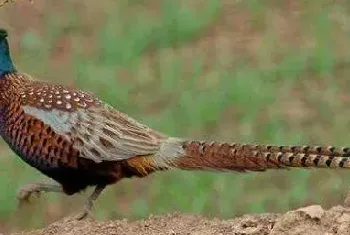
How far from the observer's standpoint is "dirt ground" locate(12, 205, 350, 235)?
702 cm

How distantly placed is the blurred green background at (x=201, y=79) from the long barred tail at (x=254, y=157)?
3001 millimetres

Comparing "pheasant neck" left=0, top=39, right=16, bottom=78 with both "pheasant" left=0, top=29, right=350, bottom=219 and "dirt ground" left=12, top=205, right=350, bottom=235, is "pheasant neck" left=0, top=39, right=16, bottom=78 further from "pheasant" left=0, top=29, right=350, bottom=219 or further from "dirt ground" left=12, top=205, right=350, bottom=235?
"dirt ground" left=12, top=205, right=350, bottom=235

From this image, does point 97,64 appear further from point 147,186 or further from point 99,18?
point 147,186

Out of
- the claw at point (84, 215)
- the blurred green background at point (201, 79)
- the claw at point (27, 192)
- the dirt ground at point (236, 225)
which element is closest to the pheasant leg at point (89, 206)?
the claw at point (84, 215)

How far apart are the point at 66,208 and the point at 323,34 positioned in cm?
431

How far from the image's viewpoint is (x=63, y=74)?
15.4 meters

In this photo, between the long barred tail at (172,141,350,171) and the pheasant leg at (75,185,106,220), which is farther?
the pheasant leg at (75,185,106,220)

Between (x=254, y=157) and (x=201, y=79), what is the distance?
282 inches

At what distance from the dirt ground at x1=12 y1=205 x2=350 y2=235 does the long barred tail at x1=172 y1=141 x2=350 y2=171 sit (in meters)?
0.25

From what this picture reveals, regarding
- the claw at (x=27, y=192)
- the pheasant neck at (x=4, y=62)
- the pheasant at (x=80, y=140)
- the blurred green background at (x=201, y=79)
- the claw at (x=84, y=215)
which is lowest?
the claw at (x=84, y=215)

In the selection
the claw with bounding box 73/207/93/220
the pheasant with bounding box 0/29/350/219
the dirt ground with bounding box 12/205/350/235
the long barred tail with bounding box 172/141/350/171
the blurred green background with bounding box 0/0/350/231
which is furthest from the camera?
the blurred green background with bounding box 0/0/350/231

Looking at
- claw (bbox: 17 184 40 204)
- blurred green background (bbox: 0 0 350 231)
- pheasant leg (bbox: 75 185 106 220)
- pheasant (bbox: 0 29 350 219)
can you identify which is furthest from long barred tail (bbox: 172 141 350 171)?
blurred green background (bbox: 0 0 350 231)

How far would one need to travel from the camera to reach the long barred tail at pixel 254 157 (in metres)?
7.24

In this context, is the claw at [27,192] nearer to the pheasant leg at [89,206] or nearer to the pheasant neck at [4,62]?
the pheasant leg at [89,206]
